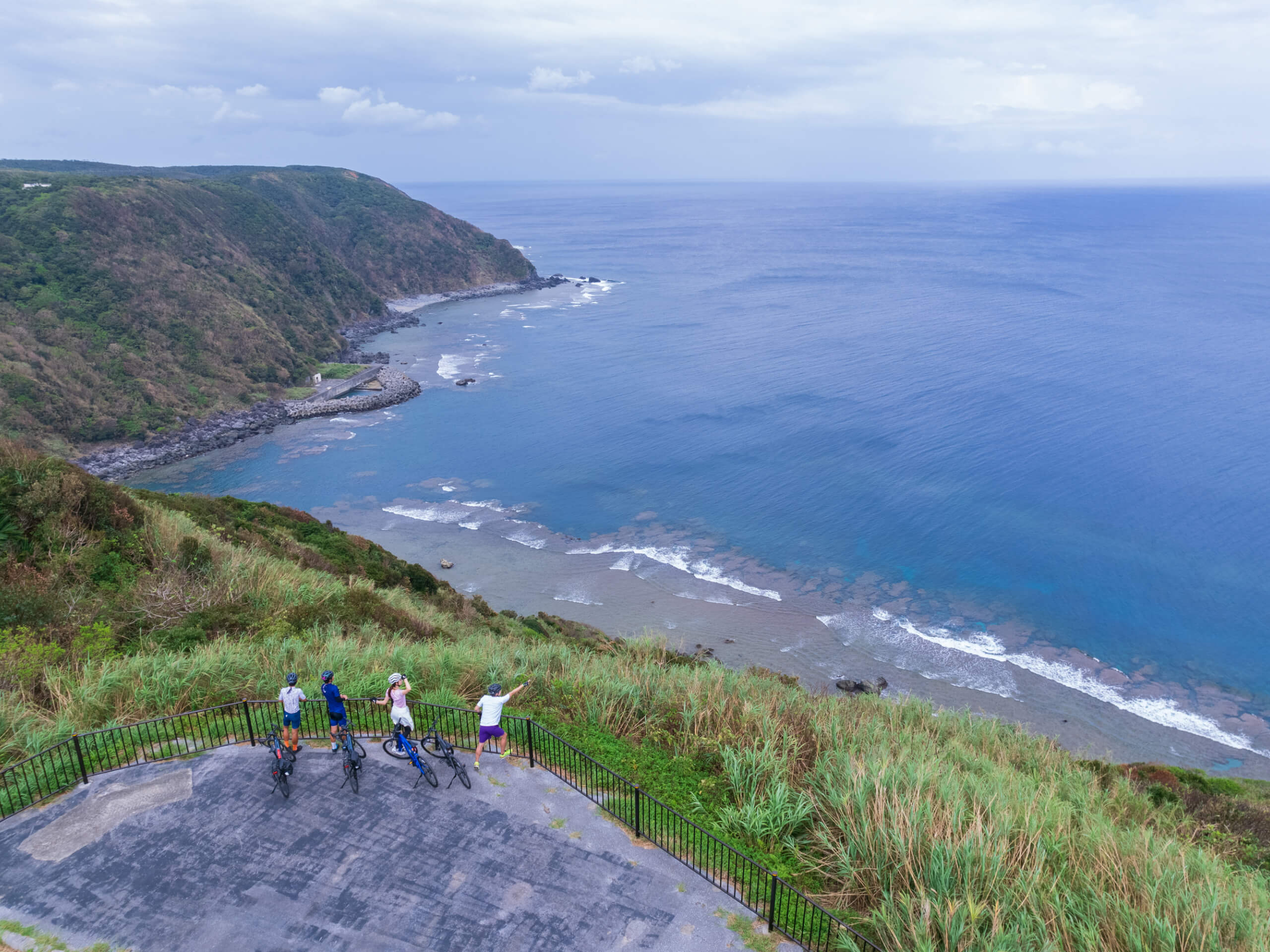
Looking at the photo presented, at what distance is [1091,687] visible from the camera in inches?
1425

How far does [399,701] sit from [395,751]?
992mm

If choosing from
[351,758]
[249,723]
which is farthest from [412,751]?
[249,723]

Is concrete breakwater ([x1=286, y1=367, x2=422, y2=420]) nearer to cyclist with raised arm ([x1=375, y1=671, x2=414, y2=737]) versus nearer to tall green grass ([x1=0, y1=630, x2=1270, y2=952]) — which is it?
tall green grass ([x1=0, y1=630, x2=1270, y2=952])

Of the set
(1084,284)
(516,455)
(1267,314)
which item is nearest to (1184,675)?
(516,455)

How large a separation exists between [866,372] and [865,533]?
1355 inches

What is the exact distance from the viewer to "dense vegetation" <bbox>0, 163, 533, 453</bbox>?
64375 mm

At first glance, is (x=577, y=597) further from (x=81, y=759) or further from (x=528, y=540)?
(x=81, y=759)

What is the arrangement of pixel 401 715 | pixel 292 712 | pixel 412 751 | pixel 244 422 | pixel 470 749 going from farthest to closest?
1. pixel 244 422
2. pixel 470 749
3. pixel 401 715
4. pixel 292 712
5. pixel 412 751

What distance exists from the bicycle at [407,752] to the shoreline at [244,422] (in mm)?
56415

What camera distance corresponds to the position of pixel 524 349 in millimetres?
95000

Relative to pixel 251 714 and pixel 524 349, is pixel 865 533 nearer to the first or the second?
pixel 251 714

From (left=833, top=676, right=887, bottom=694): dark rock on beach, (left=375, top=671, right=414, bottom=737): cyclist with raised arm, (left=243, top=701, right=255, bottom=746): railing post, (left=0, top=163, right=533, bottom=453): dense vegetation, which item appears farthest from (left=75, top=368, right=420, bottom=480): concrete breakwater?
(left=375, top=671, right=414, bottom=737): cyclist with raised arm

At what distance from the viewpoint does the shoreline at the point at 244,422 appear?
60594mm

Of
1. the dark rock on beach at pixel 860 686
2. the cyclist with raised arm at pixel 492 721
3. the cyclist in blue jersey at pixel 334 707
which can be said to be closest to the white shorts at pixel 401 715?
the cyclist in blue jersey at pixel 334 707
